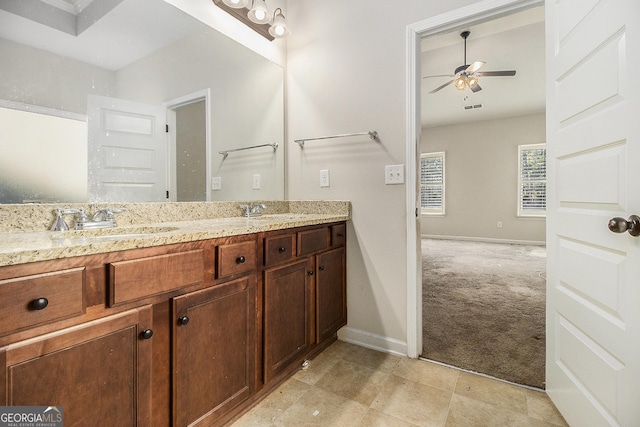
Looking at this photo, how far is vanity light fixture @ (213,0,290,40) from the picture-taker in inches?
72.1

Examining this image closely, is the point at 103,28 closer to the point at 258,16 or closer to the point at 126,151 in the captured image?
the point at 126,151

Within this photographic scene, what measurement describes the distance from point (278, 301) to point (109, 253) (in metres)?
0.81

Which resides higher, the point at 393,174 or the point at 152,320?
the point at 393,174

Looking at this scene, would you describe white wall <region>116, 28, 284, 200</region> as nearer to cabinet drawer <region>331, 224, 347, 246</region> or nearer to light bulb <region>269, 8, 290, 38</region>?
light bulb <region>269, 8, 290, 38</region>

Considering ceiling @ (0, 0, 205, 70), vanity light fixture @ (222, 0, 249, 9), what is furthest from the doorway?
ceiling @ (0, 0, 205, 70)

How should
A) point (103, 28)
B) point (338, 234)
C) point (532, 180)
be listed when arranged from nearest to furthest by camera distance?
point (103, 28) < point (338, 234) < point (532, 180)

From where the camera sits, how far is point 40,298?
2.37 ft

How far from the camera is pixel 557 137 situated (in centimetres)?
138

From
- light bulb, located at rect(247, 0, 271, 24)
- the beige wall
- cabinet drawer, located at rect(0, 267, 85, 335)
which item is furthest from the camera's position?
the beige wall

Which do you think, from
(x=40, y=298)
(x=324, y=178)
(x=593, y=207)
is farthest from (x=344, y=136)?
(x=40, y=298)

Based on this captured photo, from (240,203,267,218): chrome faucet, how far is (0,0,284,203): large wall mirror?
0.31 ft

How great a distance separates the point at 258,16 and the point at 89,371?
6.72ft

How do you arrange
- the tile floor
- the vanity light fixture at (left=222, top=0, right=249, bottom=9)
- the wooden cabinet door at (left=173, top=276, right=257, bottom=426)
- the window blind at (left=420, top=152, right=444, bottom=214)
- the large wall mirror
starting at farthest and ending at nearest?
the window blind at (left=420, top=152, right=444, bottom=214) < the vanity light fixture at (left=222, top=0, right=249, bottom=9) < the tile floor < the large wall mirror < the wooden cabinet door at (left=173, top=276, right=257, bottom=426)

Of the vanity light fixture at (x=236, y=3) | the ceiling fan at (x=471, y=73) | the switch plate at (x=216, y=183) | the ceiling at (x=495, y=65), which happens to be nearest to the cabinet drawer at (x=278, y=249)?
the switch plate at (x=216, y=183)
